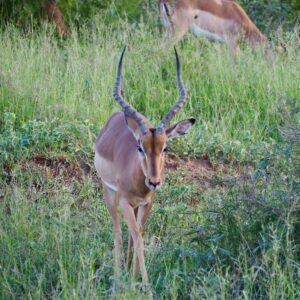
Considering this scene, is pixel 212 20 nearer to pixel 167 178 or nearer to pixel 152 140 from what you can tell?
pixel 167 178

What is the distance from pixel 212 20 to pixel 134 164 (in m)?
7.44

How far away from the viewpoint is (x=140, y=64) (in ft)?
30.0

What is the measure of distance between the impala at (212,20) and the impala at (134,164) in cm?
581

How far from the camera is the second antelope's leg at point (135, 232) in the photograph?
5016 millimetres

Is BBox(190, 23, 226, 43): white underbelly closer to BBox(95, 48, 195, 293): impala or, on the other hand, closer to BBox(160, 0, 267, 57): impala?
BBox(160, 0, 267, 57): impala

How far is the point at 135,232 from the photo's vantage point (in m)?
5.18

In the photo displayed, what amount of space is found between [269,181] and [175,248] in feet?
2.25

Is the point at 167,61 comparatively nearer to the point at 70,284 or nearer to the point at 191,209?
the point at 191,209

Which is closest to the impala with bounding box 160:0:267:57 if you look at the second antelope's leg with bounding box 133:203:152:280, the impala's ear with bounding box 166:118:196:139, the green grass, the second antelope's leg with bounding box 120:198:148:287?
the green grass

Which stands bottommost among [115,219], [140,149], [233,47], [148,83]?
[233,47]

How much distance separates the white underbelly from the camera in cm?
1205

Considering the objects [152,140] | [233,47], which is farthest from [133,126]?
[233,47]

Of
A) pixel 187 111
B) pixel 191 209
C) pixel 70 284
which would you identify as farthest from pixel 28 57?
pixel 70 284

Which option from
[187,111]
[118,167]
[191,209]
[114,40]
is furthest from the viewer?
[114,40]
